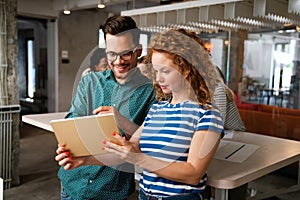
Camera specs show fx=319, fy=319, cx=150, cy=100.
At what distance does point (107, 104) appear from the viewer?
113cm

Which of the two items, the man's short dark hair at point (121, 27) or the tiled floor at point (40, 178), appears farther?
the tiled floor at point (40, 178)

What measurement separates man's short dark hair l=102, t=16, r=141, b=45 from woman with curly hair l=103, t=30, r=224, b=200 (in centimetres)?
12

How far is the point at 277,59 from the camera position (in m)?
5.57

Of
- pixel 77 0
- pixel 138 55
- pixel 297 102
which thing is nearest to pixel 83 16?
pixel 77 0

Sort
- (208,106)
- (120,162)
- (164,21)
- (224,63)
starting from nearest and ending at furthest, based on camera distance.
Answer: (208,106) → (120,162) → (164,21) → (224,63)

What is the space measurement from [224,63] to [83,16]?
2.93 meters

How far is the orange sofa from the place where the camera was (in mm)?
3578

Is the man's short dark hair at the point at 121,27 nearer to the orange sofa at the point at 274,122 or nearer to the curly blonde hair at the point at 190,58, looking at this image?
the curly blonde hair at the point at 190,58

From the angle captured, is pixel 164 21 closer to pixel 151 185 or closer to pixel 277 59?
pixel 277 59

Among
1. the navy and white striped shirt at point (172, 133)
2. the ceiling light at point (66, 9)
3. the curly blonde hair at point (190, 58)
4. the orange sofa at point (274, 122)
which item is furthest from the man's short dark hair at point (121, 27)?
the ceiling light at point (66, 9)

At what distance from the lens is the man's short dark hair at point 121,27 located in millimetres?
1039

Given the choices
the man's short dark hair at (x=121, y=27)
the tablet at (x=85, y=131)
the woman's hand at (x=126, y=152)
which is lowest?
the woman's hand at (x=126, y=152)

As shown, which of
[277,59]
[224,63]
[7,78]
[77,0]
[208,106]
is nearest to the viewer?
[208,106]

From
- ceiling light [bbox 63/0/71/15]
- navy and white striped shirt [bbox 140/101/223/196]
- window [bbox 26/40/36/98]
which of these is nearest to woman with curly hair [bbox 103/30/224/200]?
navy and white striped shirt [bbox 140/101/223/196]
